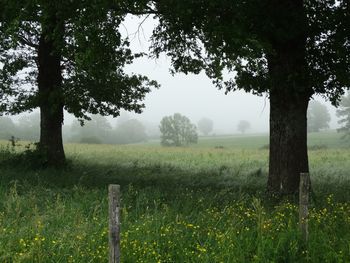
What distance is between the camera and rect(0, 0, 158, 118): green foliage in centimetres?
1123

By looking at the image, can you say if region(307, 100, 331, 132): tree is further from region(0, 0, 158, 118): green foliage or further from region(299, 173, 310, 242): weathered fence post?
region(299, 173, 310, 242): weathered fence post

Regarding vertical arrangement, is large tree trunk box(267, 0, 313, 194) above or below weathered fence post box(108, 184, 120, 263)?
above

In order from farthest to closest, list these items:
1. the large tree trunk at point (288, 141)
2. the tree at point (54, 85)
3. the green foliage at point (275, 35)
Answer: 1. the tree at point (54, 85)
2. the large tree trunk at point (288, 141)
3. the green foliage at point (275, 35)

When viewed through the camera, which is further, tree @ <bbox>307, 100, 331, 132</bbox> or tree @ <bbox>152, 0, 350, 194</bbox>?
tree @ <bbox>307, 100, 331, 132</bbox>

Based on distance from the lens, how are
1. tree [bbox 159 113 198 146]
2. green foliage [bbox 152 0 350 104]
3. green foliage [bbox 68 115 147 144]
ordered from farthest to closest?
green foliage [bbox 68 115 147 144], tree [bbox 159 113 198 146], green foliage [bbox 152 0 350 104]

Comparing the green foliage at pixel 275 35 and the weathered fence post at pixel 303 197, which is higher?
the green foliage at pixel 275 35

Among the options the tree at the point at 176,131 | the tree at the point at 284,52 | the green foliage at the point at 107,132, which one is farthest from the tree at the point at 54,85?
the green foliage at the point at 107,132

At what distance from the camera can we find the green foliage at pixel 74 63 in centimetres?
1123

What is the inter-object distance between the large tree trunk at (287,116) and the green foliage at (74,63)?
4.59 m

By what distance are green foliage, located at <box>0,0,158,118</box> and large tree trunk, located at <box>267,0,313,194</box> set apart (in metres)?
4.59

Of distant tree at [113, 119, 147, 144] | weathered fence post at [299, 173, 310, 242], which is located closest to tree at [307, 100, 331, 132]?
distant tree at [113, 119, 147, 144]

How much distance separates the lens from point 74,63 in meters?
18.3

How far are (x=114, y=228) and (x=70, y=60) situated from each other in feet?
46.3

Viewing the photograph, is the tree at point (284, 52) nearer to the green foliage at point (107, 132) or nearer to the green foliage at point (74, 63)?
the green foliage at point (74, 63)
